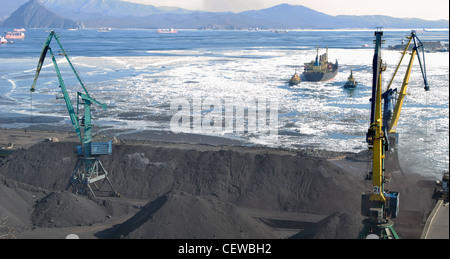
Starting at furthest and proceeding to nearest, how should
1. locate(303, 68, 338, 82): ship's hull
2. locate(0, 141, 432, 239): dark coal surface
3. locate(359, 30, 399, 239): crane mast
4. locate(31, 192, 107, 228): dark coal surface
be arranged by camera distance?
locate(303, 68, 338, 82): ship's hull, locate(31, 192, 107, 228): dark coal surface, locate(0, 141, 432, 239): dark coal surface, locate(359, 30, 399, 239): crane mast

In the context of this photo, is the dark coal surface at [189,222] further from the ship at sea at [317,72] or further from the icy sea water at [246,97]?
the ship at sea at [317,72]

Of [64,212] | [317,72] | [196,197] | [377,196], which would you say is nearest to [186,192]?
[196,197]

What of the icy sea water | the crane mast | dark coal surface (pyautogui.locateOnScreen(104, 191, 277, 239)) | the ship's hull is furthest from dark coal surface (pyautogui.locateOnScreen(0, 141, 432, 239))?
the ship's hull

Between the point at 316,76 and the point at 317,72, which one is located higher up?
the point at 317,72

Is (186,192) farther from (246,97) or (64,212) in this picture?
(246,97)

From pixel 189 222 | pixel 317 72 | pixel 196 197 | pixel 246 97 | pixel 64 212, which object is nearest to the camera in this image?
pixel 189 222

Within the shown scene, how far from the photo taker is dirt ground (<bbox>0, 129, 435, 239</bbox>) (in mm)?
20062

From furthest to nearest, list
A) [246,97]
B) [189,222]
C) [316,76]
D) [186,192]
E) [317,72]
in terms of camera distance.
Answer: [317,72] → [316,76] → [246,97] → [186,192] → [189,222]

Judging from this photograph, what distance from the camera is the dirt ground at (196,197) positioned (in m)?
20.1

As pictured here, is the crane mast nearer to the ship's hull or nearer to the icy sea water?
the icy sea water


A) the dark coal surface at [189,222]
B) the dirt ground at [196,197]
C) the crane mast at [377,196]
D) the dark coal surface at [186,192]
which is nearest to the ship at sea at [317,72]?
the dirt ground at [196,197]

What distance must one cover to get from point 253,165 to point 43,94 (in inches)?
1450

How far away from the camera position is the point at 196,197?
69.4ft
